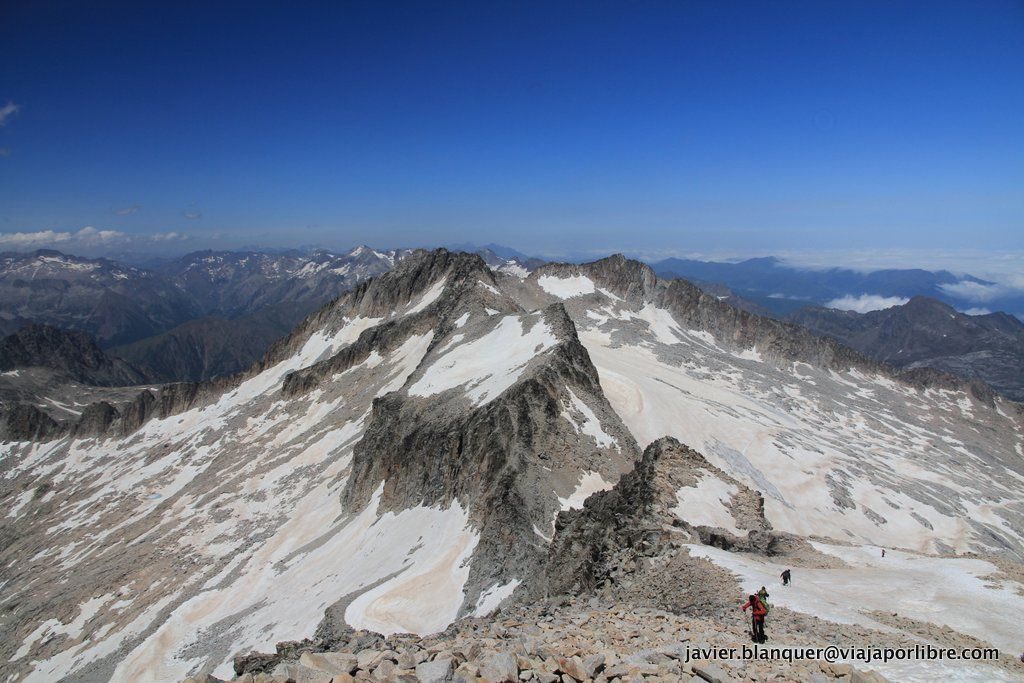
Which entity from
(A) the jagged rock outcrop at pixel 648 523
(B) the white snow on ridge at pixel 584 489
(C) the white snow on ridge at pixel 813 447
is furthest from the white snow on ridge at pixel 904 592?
(C) the white snow on ridge at pixel 813 447

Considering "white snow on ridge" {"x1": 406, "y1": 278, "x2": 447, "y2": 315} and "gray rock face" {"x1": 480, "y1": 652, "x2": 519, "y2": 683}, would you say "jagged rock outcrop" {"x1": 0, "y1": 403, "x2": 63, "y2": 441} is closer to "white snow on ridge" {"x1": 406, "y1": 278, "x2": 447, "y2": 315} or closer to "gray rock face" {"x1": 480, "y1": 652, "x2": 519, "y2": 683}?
"white snow on ridge" {"x1": 406, "y1": 278, "x2": 447, "y2": 315}

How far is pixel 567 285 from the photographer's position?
133750 mm

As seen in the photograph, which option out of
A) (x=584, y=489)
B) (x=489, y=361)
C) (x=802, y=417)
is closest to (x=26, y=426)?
(x=489, y=361)

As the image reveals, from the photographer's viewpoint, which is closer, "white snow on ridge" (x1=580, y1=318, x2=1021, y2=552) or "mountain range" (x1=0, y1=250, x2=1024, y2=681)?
"mountain range" (x1=0, y1=250, x2=1024, y2=681)

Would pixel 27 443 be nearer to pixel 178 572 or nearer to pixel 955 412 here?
pixel 178 572

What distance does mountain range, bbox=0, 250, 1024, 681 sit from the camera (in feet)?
64.9

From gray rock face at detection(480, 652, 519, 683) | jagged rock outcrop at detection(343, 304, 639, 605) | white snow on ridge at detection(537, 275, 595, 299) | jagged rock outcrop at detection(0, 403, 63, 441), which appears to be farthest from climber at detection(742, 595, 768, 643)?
jagged rock outcrop at detection(0, 403, 63, 441)

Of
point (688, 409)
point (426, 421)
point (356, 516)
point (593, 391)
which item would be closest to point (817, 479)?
point (688, 409)

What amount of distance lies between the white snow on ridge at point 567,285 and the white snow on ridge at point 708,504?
101539 mm

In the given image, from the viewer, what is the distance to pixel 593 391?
44.7m

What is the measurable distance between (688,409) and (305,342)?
9228 cm

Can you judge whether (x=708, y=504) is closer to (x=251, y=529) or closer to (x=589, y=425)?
(x=589, y=425)

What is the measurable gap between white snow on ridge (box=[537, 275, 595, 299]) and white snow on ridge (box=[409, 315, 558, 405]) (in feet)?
213

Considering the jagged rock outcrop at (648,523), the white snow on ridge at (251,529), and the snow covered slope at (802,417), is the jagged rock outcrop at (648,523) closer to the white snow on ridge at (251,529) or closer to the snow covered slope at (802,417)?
the white snow on ridge at (251,529)
